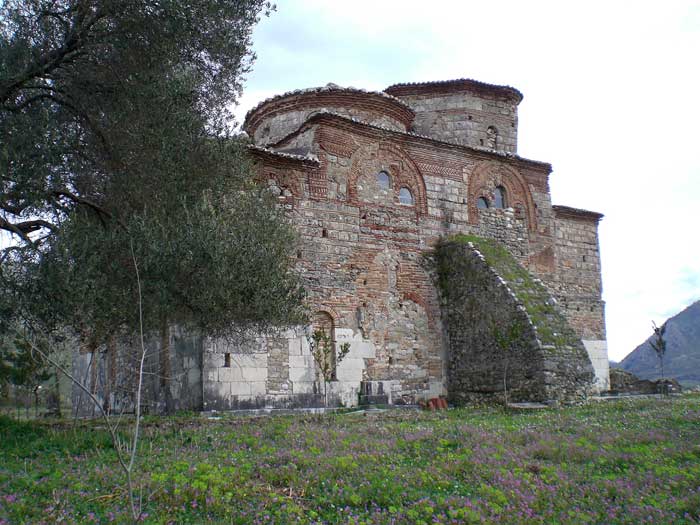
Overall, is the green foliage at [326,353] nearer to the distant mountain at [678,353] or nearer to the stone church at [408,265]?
the stone church at [408,265]

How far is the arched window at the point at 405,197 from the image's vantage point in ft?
48.5

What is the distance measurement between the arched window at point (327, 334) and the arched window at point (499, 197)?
19.8 ft

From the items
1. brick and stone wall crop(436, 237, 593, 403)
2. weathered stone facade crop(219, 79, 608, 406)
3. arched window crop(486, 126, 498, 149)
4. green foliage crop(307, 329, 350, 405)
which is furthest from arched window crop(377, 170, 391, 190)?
arched window crop(486, 126, 498, 149)

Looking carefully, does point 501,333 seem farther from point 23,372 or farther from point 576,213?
point 23,372

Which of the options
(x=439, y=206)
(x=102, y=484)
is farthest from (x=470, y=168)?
(x=102, y=484)

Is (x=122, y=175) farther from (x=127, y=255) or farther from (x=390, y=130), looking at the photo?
(x=390, y=130)

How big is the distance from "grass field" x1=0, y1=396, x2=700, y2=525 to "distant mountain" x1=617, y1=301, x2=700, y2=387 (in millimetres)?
33954

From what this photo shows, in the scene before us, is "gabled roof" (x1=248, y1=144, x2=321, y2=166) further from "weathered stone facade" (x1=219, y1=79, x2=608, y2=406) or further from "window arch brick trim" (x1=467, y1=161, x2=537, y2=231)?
"window arch brick trim" (x1=467, y1=161, x2=537, y2=231)

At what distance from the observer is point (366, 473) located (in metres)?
5.89

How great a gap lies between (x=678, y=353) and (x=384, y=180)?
1362 inches

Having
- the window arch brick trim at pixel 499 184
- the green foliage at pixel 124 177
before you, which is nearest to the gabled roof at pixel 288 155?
the green foliage at pixel 124 177

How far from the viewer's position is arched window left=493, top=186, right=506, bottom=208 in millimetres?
16406

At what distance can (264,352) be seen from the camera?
1203cm

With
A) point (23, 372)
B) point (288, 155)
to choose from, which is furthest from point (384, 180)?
point (23, 372)
